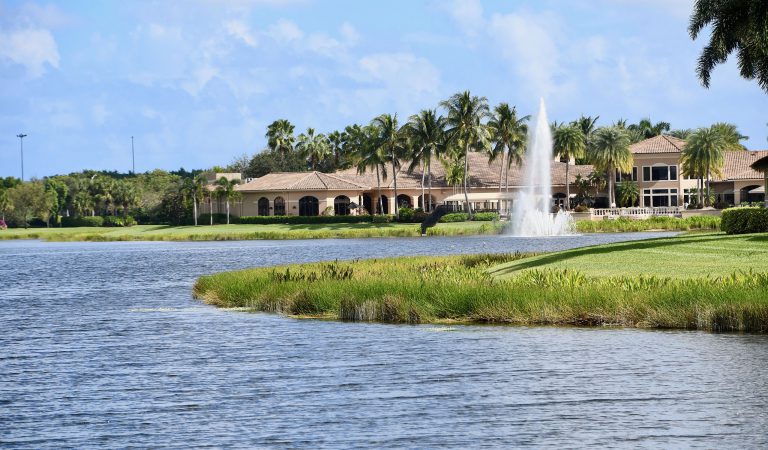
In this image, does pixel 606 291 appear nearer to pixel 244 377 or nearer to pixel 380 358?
pixel 380 358

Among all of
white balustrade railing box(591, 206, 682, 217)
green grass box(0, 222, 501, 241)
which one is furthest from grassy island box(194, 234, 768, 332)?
white balustrade railing box(591, 206, 682, 217)

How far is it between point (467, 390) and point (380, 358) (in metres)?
4.06

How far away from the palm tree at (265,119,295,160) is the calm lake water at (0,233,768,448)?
124 meters

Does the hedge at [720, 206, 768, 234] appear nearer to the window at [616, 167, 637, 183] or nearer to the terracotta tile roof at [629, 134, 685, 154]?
the terracotta tile roof at [629, 134, 685, 154]

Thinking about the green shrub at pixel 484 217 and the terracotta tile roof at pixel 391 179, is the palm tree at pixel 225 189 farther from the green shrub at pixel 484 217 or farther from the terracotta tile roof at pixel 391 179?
the green shrub at pixel 484 217

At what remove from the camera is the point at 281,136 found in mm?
159750

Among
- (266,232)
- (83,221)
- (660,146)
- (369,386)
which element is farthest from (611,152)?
(369,386)

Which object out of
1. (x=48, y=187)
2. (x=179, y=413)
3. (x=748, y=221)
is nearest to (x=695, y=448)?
(x=179, y=413)

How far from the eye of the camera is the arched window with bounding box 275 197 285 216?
5217 inches

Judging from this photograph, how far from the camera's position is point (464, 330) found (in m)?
29.9

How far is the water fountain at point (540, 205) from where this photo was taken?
95062 millimetres

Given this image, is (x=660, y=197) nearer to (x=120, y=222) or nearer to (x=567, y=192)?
(x=567, y=192)

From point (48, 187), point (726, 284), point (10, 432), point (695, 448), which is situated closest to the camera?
point (695, 448)

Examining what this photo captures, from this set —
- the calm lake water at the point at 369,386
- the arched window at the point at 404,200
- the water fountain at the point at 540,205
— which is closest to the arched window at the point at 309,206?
the arched window at the point at 404,200
